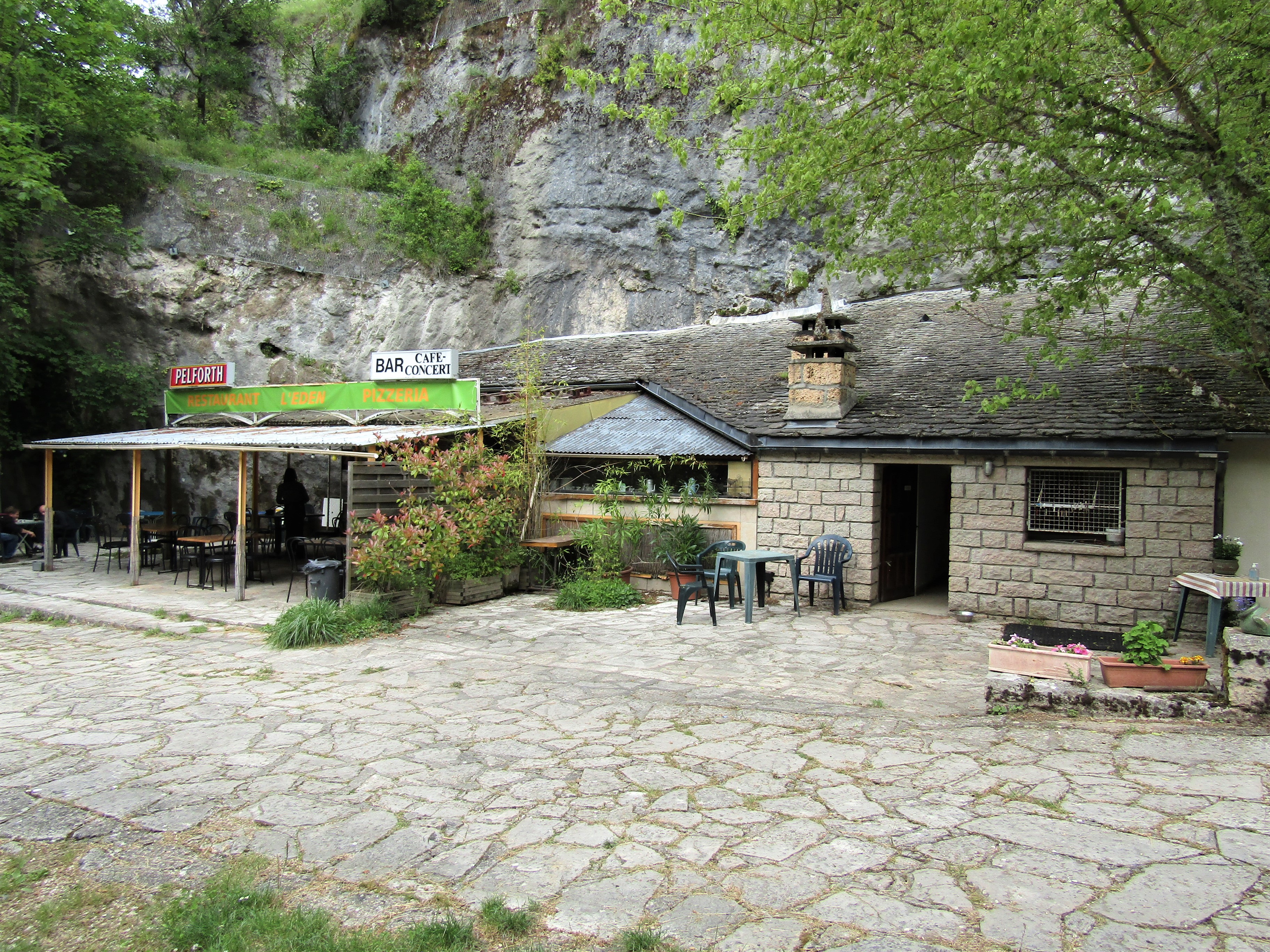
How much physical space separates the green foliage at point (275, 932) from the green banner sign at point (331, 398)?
8867 mm

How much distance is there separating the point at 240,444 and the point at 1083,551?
1059cm

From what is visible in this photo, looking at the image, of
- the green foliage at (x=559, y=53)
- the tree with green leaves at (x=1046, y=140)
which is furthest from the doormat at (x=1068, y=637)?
the green foliage at (x=559, y=53)

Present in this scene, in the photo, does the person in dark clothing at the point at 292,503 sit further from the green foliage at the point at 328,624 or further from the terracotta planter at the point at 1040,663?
the terracotta planter at the point at 1040,663

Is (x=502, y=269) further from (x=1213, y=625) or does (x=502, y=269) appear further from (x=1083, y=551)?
(x=1213, y=625)

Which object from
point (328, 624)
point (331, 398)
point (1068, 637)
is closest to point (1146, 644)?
point (1068, 637)

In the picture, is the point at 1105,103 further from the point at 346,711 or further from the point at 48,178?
the point at 48,178

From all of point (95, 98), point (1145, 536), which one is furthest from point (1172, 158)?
point (95, 98)

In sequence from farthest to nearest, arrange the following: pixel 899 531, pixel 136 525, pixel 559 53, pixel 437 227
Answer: pixel 437 227 < pixel 559 53 < pixel 136 525 < pixel 899 531

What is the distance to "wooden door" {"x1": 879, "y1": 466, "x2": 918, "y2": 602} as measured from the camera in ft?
36.0

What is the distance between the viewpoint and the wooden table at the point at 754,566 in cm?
919

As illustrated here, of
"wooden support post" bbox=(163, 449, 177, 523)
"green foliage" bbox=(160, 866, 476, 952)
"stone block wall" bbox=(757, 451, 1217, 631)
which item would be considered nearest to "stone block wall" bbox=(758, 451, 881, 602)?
"stone block wall" bbox=(757, 451, 1217, 631)

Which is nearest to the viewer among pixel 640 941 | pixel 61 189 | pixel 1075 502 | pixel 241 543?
pixel 640 941

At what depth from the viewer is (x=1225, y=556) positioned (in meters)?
8.48

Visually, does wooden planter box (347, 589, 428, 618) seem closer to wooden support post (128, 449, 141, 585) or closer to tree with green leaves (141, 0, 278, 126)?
wooden support post (128, 449, 141, 585)
